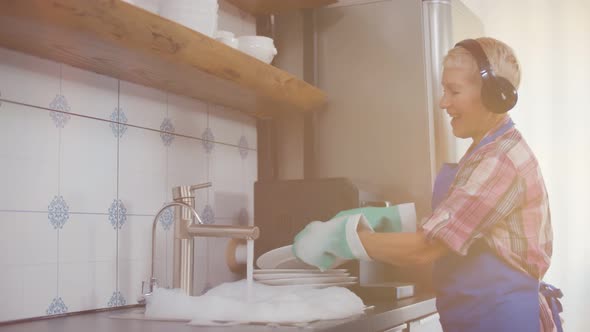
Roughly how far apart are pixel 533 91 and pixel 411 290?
148 cm

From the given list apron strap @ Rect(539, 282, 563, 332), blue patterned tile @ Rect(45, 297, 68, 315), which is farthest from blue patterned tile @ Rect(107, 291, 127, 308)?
apron strap @ Rect(539, 282, 563, 332)

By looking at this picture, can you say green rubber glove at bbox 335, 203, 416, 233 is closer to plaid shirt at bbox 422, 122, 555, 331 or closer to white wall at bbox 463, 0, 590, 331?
plaid shirt at bbox 422, 122, 555, 331

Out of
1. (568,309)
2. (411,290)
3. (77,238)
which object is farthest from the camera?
(568,309)

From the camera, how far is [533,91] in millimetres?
3160

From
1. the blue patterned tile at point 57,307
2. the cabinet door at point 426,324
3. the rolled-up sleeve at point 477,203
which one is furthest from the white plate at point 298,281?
the blue patterned tile at point 57,307

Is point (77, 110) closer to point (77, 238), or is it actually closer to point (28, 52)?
point (28, 52)

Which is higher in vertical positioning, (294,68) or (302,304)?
(294,68)

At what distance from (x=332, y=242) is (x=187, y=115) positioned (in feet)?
2.15

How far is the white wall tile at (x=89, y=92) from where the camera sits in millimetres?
1684

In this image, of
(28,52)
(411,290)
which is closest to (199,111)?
(28,52)

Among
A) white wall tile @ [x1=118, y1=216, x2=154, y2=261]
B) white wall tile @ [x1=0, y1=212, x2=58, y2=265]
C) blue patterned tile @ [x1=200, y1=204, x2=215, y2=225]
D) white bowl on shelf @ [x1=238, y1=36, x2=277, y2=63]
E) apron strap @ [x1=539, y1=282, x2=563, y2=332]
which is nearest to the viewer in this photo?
white wall tile @ [x1=0, y1=212, x2=58, y2=265]

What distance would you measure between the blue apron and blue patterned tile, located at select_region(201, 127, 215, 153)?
0.83 metres

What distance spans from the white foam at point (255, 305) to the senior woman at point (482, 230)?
12cm

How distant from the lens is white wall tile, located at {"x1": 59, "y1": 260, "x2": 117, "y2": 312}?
164 cm
